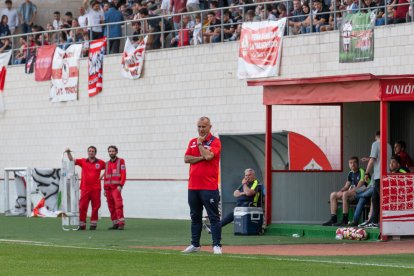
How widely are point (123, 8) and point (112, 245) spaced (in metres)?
17.4

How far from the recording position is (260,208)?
81.7 feet

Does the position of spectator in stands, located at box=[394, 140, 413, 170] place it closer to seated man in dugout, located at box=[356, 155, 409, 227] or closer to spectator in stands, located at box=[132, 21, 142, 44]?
seated man in dugout, located at box=[356, 155, 409, 227]

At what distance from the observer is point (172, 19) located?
112 feet

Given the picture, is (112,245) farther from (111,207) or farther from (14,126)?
(14,126)

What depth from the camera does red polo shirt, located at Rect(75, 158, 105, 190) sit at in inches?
1075

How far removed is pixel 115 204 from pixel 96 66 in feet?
30.3

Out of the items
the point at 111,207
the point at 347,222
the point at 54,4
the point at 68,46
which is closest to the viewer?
the point at 347,222

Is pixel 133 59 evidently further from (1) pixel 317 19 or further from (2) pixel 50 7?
(2) pixel 50 7

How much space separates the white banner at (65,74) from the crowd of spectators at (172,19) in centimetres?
36

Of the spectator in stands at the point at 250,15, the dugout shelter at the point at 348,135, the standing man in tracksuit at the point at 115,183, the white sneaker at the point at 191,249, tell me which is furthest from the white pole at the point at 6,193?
the white sneaker at the point at 191,249

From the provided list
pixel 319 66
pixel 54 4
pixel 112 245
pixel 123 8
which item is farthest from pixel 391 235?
pixel 54 4

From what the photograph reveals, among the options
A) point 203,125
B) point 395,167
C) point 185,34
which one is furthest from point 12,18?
point 203,125

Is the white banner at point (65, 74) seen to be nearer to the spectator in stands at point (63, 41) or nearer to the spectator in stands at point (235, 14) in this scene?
the spectator in stands at point (63, 41)

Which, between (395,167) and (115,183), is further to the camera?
(115,183)
